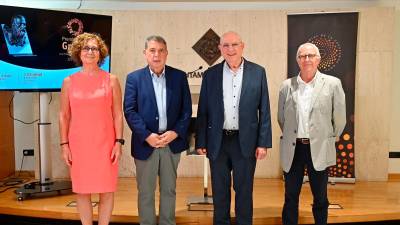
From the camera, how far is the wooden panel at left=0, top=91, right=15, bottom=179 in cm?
486

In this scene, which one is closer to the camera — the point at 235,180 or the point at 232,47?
the point at 232,47

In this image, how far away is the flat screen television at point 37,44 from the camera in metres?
3.91

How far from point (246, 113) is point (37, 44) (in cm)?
239

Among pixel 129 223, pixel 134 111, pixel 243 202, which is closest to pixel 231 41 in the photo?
pixel 134 111

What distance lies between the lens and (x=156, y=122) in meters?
3.05

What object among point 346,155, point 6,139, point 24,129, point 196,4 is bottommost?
point 346,155

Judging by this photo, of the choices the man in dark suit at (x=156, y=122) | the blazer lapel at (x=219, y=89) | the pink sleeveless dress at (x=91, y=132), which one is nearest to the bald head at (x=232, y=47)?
the blazer lapel at (x=219, y=89)

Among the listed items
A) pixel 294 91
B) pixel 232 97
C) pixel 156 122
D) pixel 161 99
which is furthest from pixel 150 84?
pixel 294 91

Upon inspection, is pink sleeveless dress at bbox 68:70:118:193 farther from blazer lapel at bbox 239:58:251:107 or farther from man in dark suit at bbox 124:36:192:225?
blazer lapel at bbox 239:58:251:107

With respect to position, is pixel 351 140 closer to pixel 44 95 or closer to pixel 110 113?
pixel 110 113

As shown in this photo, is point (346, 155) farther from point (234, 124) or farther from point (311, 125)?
point (234, 124)

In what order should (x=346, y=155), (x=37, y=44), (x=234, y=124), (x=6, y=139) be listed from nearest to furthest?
(x=234, y=124) < (x=37, y=44) < (x=346, y=155) < (x=6, y=139)

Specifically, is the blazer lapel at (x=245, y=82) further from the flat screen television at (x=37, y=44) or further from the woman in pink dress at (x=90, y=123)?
the flat screen television at (x=37, y=44)

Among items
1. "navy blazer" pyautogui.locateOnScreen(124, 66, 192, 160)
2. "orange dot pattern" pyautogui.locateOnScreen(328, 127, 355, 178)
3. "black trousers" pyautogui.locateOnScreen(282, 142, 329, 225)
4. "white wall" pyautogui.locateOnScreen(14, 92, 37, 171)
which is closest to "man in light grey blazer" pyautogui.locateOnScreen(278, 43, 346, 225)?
"black trousers" pyautogui.locateOnScreen(282, 142, 329, 225)
